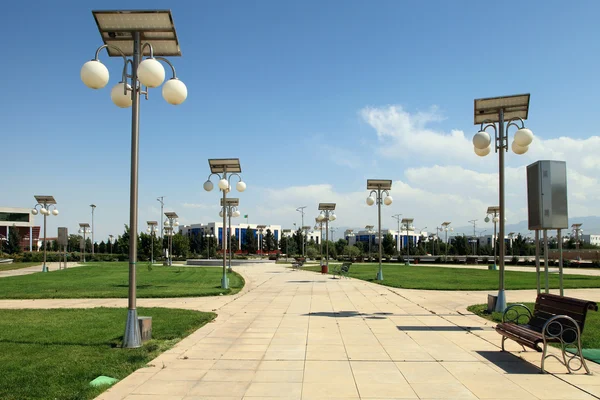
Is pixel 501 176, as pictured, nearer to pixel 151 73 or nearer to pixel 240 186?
pixel 151 73

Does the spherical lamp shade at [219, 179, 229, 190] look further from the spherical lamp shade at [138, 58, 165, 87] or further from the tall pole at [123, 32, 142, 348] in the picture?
the spherical lamp shade at [138, 58, 165, 87]

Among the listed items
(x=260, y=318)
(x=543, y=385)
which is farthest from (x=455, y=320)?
(x=543, y=385)

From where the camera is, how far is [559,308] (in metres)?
7.61

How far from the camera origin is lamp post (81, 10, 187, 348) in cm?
817

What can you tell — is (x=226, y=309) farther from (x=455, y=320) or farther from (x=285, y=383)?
(x=285, y=383)

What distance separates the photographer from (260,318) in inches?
490

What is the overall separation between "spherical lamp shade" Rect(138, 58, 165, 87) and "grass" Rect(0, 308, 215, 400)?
4.49 metres

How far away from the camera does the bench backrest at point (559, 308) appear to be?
7.10 meters

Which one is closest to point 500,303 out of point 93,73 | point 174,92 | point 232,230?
point 174,92

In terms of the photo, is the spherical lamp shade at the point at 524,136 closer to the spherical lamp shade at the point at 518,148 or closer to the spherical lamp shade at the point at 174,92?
the spherical lamp shade at the point at 518,148

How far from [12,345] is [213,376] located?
4.35 m

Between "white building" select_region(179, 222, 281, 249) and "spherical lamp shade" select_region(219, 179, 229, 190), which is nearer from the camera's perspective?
"spherical lamp shade" select_region(219, 179, 229, 190)

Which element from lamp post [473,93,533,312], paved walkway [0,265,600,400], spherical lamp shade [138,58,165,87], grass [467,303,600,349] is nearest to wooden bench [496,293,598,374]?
paved walkway [0,265,600,400]

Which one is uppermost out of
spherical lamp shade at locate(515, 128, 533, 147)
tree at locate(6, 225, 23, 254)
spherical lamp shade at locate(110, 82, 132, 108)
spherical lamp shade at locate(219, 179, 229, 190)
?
spherical lamp shade at locate(110, 82, 132, 108)
